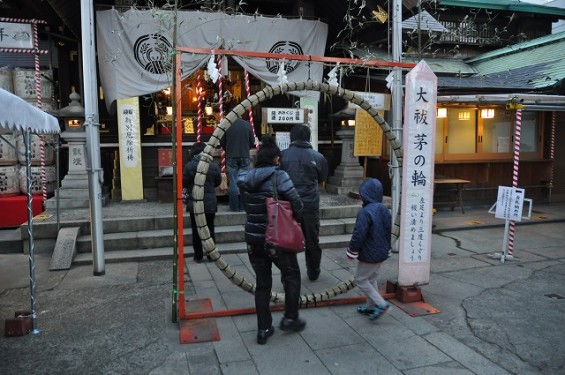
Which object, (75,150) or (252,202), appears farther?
(75,150)

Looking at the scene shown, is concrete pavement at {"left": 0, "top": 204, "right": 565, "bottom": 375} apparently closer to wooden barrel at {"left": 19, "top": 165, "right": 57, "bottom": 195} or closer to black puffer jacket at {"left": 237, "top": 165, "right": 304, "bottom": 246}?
black puffer jacket at {"left": 237, "top": 165, "right": 304, "bottom": 246}

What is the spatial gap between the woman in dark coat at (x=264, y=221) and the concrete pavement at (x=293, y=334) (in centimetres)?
49

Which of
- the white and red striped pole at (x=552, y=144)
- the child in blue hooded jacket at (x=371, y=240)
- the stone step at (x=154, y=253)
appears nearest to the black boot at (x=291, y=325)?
the child in blue hooded jacket at (x=371, y=240)

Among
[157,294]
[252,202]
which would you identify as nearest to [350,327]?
[252,202]

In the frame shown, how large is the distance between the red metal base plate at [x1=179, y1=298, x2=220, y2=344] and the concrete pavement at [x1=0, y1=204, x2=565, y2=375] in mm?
85

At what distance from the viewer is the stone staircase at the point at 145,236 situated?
7949 mm

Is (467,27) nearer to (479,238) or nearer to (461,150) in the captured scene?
(461,150)

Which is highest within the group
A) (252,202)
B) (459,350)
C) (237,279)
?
(252,202)

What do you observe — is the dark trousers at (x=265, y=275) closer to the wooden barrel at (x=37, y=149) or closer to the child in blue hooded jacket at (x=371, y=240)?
the child in blue hooded jacket at (x=371, y=240)

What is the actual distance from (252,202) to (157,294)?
8.43 ft

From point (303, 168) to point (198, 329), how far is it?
2695 mm

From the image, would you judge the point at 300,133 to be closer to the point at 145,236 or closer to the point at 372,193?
the point at 372,193

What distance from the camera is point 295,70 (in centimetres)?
1124

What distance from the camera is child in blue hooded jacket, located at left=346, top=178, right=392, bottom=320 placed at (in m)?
5.16
